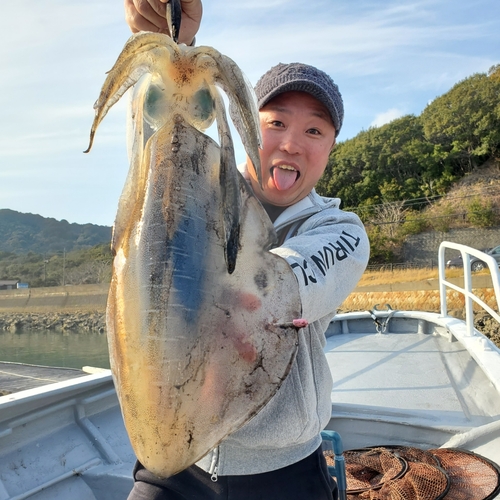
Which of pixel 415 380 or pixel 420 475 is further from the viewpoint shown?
pixel 415 380

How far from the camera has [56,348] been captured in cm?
3541

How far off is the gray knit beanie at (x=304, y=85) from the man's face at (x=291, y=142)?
4cm

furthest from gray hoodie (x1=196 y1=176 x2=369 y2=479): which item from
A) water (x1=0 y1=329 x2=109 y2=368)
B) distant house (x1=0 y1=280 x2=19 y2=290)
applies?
distant house (x1=0 y1=280 x2=19 y2=290)

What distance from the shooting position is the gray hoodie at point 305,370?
1.41m

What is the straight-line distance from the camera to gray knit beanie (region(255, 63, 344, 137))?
1.74 meters

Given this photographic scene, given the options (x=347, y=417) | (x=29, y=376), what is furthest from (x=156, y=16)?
(x=29, y=376)

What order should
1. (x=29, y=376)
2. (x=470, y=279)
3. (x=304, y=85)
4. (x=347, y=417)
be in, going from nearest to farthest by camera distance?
(x=304, y=85) → (x=347, y=417) → (x=470, y=279) → (x=29, y=376)

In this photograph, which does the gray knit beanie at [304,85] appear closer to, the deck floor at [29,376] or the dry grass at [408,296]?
the deck floor at [29,376]

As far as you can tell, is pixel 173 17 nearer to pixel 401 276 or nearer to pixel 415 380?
pixel 415 380

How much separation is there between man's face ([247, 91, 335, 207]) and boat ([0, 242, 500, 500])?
1.46m

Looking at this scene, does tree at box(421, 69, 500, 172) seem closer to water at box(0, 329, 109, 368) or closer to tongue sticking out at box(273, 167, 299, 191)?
water at box(0, 329, 109, 368)

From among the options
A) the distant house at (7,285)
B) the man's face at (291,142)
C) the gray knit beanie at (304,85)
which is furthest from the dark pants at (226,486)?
the distant house at (7,285)

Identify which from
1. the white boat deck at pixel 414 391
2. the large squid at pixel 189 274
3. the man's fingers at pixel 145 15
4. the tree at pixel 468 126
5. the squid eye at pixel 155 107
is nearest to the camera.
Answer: the large squid at pixel 189 274

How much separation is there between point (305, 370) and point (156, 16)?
129 cm
